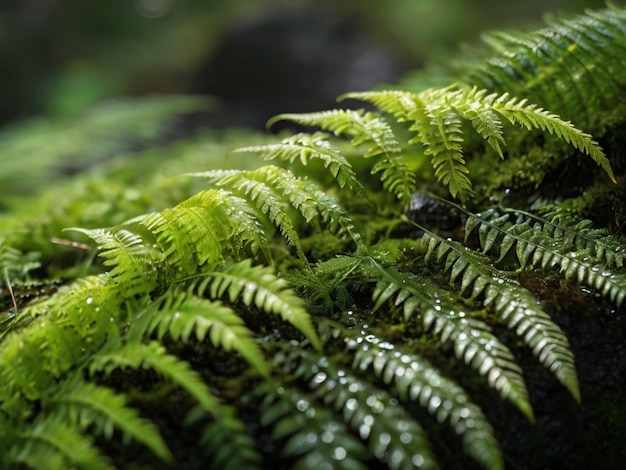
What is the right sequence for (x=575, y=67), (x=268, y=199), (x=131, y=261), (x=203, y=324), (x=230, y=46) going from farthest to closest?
1. (x=230, y=46)
2. (x=575, y=67)
3. (x=268, y=199)
4. (x=131, y=261)
5. (x=203, y=324)

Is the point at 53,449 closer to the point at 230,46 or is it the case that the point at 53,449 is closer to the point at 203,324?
the point at 203,324

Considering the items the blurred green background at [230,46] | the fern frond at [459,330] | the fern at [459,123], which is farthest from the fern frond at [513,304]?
the blurred green background at [230,46]

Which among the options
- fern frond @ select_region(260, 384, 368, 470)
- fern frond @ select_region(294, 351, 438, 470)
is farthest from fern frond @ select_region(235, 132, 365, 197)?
fern frond @ select_region(260, 384, 368, 470)

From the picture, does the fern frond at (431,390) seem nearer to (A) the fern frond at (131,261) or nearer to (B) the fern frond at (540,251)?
(B) the fern frond at (540,251)

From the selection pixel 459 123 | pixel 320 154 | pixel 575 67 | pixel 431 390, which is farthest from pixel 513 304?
pixel 575 67

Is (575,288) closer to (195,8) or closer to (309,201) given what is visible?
(309,201)

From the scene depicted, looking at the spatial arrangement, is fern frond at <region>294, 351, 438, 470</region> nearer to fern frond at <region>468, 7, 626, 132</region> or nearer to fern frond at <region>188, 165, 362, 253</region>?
fern frond at <region>188, 165, 362, 253</region>
